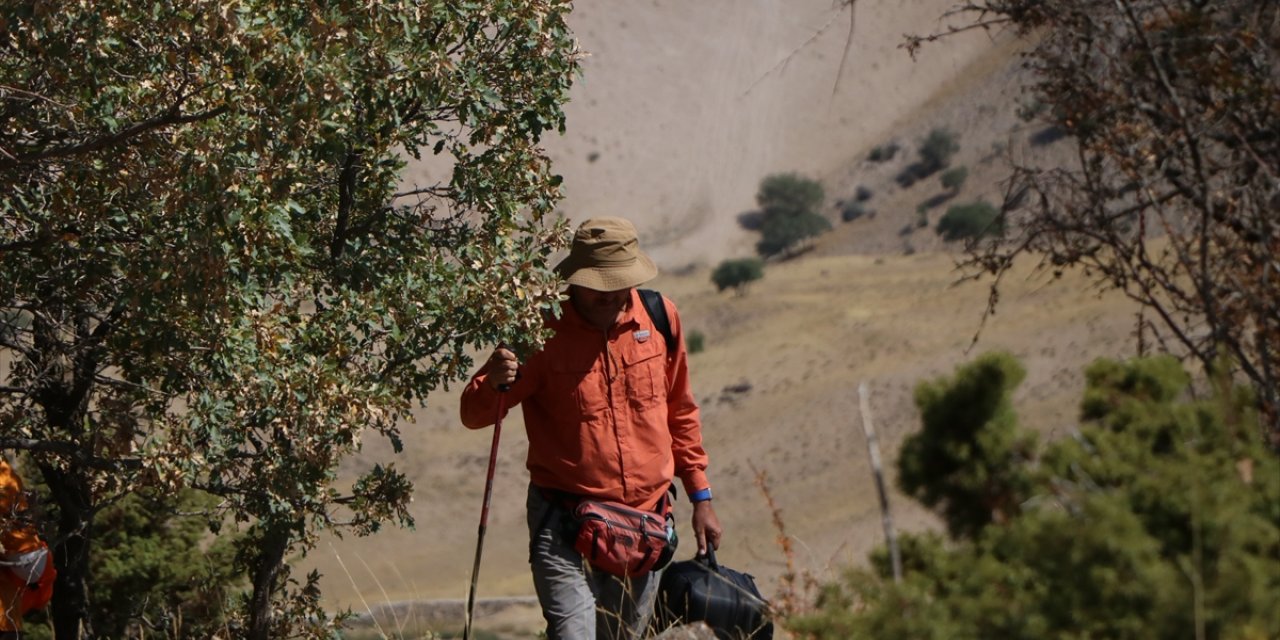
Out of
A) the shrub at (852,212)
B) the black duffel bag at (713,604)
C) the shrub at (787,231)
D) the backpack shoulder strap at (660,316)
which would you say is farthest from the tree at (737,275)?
the black duffel bag at (713,604)

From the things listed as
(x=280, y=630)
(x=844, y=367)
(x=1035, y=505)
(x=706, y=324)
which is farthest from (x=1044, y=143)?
(x=1035, y=505)

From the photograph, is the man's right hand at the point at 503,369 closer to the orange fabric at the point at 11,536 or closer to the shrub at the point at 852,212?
the orange fabric at the point at 11,536

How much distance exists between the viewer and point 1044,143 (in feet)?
148

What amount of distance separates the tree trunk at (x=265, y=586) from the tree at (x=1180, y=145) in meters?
3.26

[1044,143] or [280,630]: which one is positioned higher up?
[1044,143]

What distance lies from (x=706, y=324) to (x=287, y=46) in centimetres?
3314

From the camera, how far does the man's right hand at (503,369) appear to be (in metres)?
4.64

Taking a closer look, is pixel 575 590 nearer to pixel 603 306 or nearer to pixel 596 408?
pixel 596 408

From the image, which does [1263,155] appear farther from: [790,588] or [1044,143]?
[1044,143]

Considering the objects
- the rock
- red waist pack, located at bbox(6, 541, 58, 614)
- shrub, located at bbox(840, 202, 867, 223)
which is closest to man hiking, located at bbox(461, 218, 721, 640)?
the rock

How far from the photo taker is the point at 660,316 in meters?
4.97

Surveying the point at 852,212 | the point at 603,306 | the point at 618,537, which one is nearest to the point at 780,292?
the point at 852,212

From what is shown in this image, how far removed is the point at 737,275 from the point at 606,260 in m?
36.5

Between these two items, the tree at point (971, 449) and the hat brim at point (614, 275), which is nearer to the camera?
the tree at point (971, 449)
